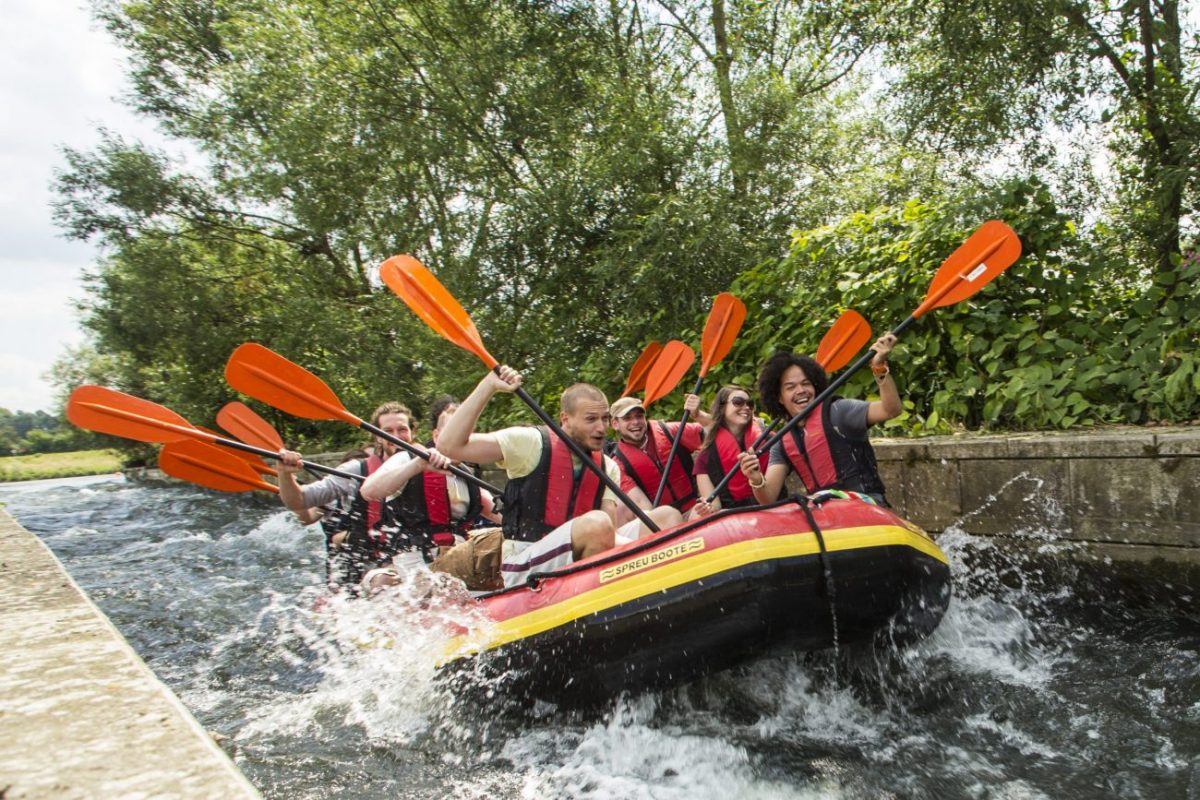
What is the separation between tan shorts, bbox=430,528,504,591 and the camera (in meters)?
4.04

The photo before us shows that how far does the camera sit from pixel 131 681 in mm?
1841

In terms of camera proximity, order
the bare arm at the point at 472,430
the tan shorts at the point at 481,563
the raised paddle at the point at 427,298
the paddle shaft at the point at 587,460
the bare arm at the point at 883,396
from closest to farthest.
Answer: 1. the bare arm at the point at 472,430
2. the paddle shaft at the point at 587,460
3. the bare arm at the point at 883,396
4. the tan shorts at the point at 481,563
5. the raised paddle at the point at 427,298

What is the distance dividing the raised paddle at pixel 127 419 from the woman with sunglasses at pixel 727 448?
2.13 m

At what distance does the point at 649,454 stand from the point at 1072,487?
2197 millimetres

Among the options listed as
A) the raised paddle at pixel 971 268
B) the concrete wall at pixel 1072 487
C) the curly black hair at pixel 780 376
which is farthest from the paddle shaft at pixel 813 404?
the concrete wall at pixel 1072 487

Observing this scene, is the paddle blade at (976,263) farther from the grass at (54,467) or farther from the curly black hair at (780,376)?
the grass at (54,467)

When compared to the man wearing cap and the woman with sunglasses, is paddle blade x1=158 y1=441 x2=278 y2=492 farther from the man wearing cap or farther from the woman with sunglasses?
the woman with sunglasses

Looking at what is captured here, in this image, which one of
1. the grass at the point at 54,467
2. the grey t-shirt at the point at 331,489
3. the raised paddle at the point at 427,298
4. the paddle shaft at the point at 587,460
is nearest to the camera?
the paddle shaft at the point at 587,460

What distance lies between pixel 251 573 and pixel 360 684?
456 cm

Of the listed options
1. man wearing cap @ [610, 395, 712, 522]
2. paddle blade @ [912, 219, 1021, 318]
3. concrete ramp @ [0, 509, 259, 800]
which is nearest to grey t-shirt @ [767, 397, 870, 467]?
paddle blade @ [912, 219, 1021, 318]

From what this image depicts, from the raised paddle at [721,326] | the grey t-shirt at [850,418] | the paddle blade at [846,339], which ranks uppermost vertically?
the raised paddle at [721,326]

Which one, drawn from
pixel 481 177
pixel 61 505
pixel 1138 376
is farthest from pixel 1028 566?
pixel 61 505

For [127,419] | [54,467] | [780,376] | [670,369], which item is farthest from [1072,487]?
[54,467]

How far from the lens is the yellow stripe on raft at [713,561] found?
2.98 metres
